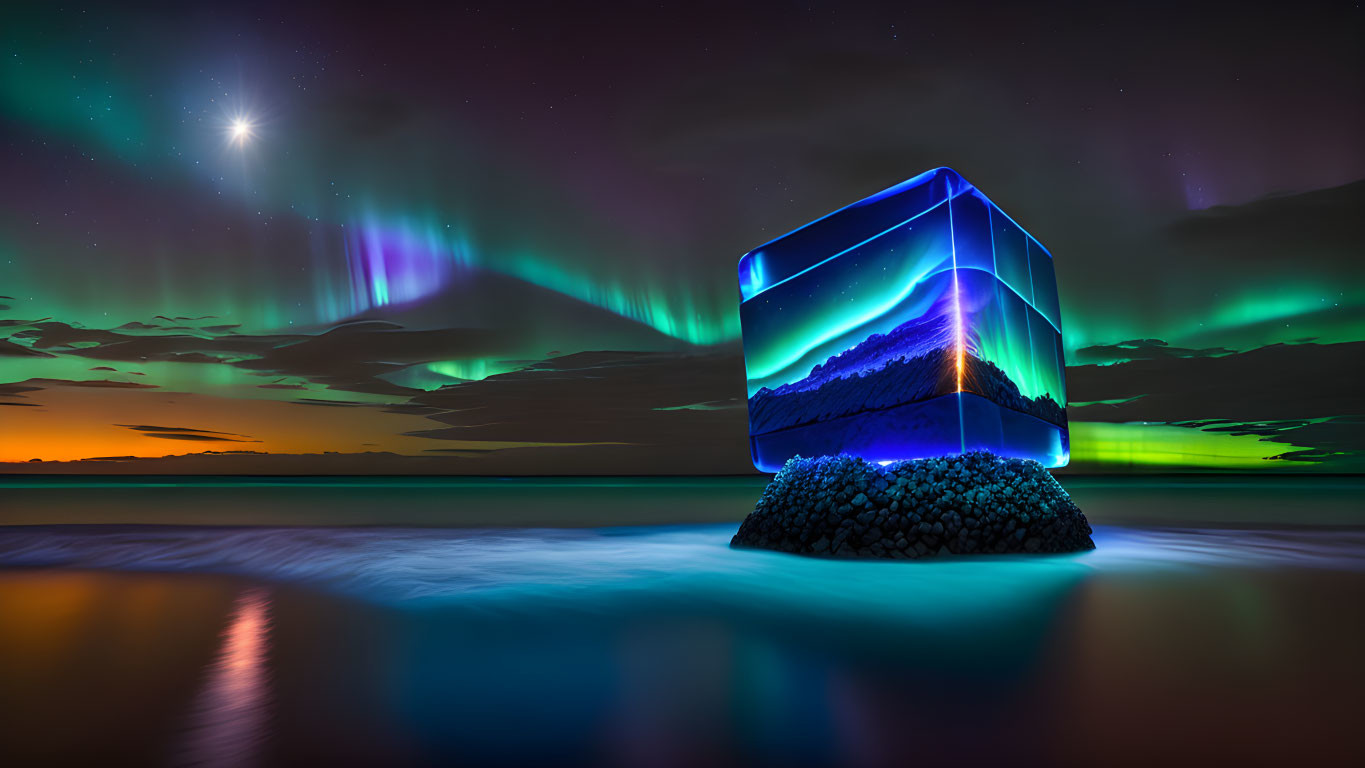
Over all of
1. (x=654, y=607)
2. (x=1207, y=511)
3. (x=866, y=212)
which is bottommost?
(x=1207, y=511)

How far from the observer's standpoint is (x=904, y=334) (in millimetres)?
8586

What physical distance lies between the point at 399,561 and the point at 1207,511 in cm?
2099

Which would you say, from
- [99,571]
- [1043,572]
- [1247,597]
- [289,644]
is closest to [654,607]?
[289,644]

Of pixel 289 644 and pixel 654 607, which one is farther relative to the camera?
pixel 654 607

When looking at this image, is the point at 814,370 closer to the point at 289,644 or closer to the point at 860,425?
the point at 860,425

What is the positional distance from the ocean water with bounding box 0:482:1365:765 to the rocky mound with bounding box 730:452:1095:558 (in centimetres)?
41

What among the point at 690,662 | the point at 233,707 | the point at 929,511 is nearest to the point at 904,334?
the point at 929,511

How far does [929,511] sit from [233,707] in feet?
21.8

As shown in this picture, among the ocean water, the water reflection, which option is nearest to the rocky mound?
the ocean water

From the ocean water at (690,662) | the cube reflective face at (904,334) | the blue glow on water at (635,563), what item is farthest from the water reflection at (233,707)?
the cube reflective face at (904,334)

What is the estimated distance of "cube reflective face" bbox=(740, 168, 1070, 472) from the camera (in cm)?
824

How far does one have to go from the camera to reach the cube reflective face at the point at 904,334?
27.0 ft

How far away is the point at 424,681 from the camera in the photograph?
3.81 meters

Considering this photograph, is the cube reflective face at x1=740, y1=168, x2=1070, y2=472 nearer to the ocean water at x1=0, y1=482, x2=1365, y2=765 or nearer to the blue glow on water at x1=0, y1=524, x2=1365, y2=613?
the blue glow on water at x1=0, y1=524, x2=1365, y2=613
